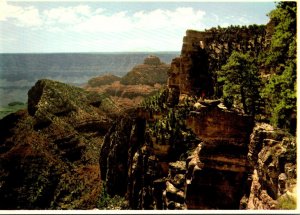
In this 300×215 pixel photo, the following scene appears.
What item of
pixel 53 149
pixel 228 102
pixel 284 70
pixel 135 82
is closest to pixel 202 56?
pixel 228 102

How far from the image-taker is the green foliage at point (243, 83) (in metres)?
26.6

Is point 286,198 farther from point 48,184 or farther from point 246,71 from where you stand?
point 48,184

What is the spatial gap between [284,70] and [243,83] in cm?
571

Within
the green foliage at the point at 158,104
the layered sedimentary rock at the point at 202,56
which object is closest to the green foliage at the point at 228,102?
the layered sedimentary rock at the point at 202,56

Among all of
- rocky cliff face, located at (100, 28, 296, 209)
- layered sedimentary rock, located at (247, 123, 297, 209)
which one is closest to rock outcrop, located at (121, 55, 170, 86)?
rocky cliff face, located at (100, 28, 296, 209)

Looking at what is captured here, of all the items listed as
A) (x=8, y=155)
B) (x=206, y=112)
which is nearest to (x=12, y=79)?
(x=8, y=155)

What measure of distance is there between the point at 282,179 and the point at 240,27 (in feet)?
99.6

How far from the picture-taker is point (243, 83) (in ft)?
89.4

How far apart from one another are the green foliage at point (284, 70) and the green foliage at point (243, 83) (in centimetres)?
367

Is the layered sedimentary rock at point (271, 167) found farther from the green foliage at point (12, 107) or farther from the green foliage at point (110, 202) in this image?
the green foliage at point (12, 107)

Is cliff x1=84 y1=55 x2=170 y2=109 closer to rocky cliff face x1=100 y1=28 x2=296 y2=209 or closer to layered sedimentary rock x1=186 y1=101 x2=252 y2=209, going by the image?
rocky cliff face x1=100 y1=28 x2=296 y2=209

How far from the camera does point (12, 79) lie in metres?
68.3

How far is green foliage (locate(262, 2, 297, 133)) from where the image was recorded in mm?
20453

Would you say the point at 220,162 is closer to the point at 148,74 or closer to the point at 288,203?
the point at 288,203
